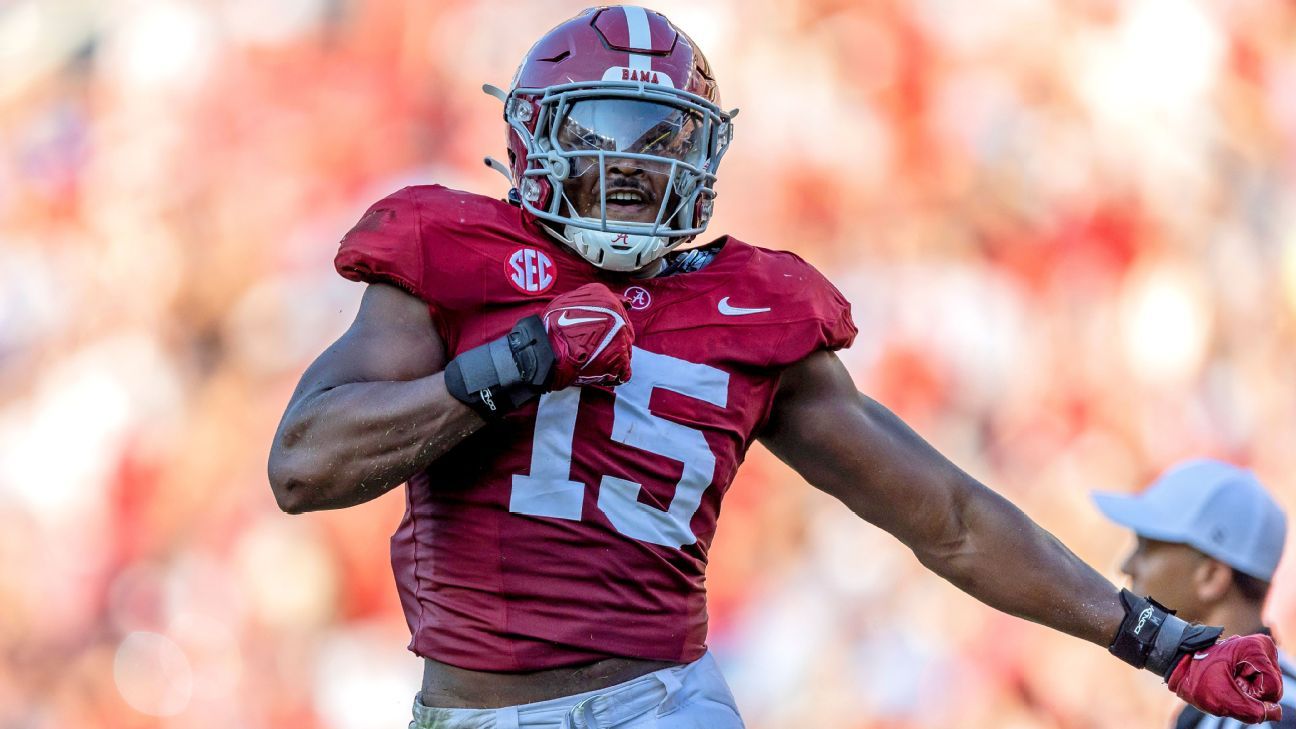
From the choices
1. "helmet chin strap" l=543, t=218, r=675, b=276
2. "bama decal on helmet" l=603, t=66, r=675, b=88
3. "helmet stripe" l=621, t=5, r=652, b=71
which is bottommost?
"helmet chin strap" l=543, t=218, r=675, b=276

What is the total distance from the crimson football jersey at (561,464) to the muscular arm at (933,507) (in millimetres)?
146

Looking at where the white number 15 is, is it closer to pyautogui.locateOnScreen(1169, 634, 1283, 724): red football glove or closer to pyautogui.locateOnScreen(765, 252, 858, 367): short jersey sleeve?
pyautogui.locateOnScreen(765, 252, 858, 367): short jersey sleeve

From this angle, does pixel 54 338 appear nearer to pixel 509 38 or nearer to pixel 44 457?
pixel 44 457

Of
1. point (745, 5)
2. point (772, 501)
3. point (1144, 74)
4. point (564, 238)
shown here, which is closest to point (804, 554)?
point (772, 501)

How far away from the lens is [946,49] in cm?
421

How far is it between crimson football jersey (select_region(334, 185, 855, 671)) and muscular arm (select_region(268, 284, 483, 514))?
0.45 ft

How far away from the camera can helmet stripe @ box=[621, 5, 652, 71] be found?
2.02 meters

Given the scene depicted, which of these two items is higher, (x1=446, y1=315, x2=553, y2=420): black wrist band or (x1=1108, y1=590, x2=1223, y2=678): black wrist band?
(x1=446, y1=315, x2=553, y2=420): black wrist band

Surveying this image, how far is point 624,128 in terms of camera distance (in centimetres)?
197

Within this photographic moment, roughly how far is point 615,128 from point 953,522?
703 millimetres

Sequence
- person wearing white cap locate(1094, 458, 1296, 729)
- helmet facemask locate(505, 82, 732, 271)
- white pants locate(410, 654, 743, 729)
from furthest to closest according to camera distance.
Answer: person wearing white cap locate(1094, 458, 1296, 729) < helmet facemask locate(505, 82, 732, 271) < white pants locate(410, 654, 743, 729)

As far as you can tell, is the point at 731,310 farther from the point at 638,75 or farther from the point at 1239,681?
the point at 1239,681

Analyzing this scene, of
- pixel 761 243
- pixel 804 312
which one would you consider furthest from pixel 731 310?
pixel 761 243

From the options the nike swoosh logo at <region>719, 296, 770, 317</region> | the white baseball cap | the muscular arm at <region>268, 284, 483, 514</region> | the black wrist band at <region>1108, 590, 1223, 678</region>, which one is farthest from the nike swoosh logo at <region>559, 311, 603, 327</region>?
the white baseball cap
